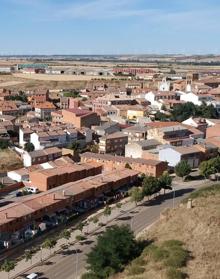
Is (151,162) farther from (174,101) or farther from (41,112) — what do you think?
(174,101)

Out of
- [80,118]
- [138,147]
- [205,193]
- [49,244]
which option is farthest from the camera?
[80,118]

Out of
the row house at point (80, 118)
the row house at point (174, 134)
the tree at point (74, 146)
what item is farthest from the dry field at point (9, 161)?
the row house at point (174, 134)

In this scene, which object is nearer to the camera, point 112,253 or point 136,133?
point 112,253

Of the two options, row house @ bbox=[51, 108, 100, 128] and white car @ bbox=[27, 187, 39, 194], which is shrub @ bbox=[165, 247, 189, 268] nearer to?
white car @ bbox=[27, 187, 39, 194]

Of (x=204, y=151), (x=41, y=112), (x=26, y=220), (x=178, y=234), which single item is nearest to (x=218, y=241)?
(x=178, y=234)

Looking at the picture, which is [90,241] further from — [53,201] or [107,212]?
[53,201]

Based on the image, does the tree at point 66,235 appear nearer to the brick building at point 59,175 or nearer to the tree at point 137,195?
the tree at point 137,195

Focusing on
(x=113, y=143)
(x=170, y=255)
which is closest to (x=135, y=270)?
(x=170, y=255)
